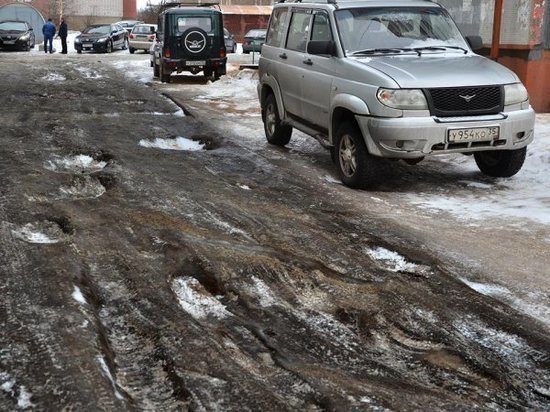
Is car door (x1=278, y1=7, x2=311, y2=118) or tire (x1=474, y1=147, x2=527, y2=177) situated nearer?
tire (x1=474, y1=147, x2=527, y2=177)

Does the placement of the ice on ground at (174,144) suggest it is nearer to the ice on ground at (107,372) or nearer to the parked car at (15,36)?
the ice on ground at (107,372)

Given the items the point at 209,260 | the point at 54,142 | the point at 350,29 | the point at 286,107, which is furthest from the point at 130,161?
the point at 209,260

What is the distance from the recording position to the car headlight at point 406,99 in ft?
24.6

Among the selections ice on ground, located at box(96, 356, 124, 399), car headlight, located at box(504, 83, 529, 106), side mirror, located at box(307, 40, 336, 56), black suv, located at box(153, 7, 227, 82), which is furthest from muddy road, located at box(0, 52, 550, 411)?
black suv, located at box(153, 7, 227, 82)

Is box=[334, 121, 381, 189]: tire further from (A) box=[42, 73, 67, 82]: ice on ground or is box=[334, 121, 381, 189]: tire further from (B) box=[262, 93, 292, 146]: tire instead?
(A) box=[42, 73, 67, 82]: ice on ground

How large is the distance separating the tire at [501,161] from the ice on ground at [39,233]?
4.67 m

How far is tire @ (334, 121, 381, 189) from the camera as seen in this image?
25.8ft

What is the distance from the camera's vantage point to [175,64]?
20219 mm

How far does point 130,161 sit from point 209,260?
146 inches

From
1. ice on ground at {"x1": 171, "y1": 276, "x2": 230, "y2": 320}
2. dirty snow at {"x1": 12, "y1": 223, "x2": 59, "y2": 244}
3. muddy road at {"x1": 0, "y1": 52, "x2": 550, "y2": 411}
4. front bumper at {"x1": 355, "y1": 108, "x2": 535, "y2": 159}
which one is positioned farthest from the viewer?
front bumper at {"x1": 355, "y1": 108, "x2": 535, "y2": 159}

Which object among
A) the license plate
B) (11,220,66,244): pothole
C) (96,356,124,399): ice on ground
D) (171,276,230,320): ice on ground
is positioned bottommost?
(171,276,230,320): ice on ground

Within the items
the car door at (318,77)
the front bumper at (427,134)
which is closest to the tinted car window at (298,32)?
the car door at (318,77)

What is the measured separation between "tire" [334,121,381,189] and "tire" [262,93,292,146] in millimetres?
2106

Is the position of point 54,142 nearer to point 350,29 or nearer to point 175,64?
point 350,29
